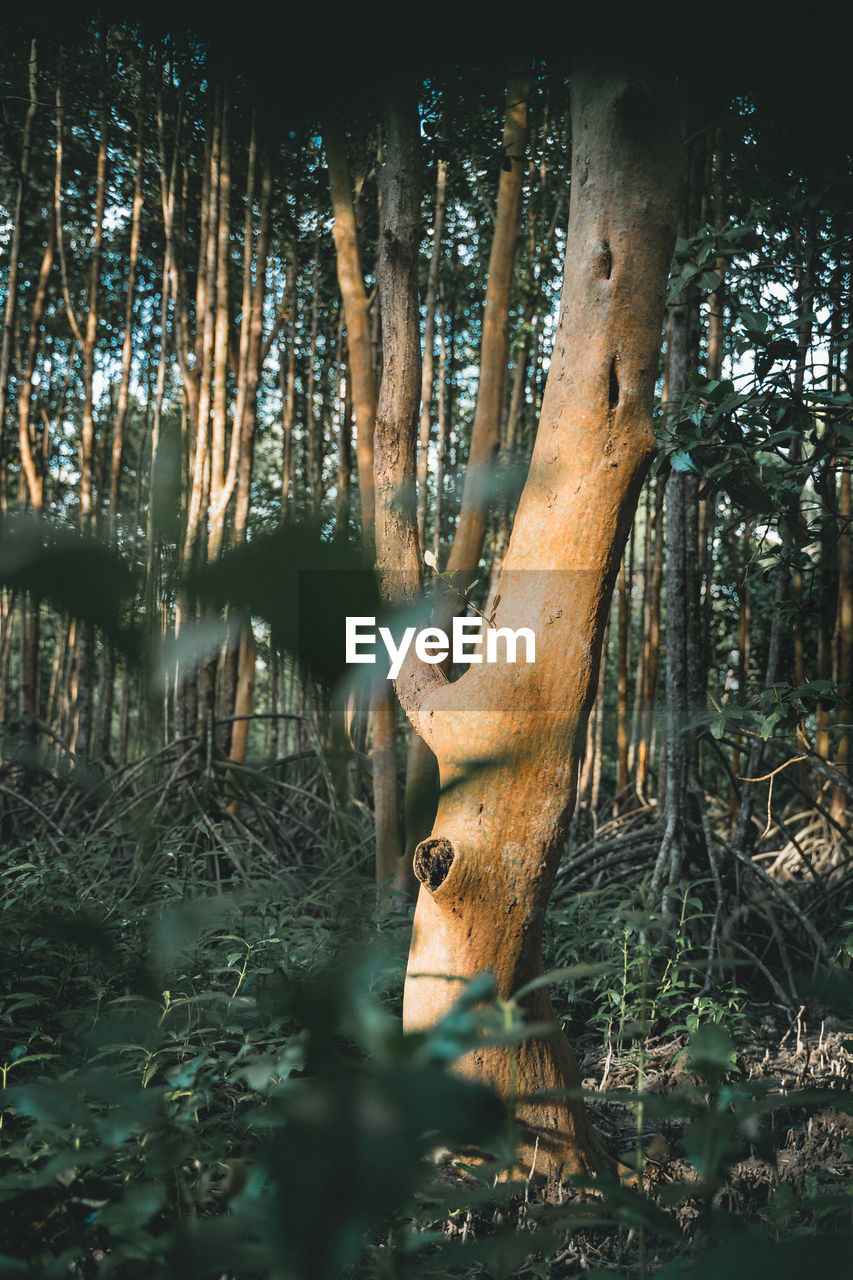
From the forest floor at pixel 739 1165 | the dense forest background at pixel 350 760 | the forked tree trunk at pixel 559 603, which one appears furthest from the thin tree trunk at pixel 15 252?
the forest floor at pixel 739 1165

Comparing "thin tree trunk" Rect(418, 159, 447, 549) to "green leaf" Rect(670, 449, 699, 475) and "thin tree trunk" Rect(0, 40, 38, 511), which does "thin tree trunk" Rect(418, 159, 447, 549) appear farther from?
"green leaf" Rect(670, 449, 699, 475)

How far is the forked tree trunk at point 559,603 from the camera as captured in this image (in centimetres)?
111

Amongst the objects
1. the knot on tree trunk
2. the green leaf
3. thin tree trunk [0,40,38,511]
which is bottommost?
the knot on tree trunk

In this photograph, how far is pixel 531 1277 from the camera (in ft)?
3.34

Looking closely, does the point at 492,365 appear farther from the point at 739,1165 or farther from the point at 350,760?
the point at 350,760

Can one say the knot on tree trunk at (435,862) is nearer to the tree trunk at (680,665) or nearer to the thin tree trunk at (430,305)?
the tree trunk at (680,665)

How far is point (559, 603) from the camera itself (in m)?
1.12

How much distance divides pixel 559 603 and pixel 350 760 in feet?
2.98

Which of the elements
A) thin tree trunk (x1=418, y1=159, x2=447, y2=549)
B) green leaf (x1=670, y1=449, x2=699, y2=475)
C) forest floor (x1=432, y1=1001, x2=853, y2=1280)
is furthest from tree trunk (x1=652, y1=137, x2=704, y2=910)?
thin tree trunk (x1=418, y1=159, x2=447, y2=549)

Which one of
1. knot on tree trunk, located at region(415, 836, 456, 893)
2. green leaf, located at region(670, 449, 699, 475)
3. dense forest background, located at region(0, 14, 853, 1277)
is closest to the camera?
dense forest background, located at region(0, 14, 853, 1277)

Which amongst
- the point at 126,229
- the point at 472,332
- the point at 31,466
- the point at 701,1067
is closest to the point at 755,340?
the point at 701,1067

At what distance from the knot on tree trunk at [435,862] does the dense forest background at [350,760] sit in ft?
0.57

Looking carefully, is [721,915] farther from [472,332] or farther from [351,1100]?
[472,332]

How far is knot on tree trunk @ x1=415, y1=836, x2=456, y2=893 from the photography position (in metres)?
1.09
